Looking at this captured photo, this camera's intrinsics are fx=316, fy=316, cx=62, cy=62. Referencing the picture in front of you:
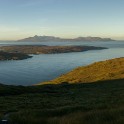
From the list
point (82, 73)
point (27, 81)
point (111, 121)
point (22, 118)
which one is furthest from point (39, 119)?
point (27, 81)

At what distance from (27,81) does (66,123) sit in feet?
417

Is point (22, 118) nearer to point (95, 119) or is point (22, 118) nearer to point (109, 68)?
point (95, 119)

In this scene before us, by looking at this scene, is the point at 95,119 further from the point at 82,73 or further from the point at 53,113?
the point at 82,73

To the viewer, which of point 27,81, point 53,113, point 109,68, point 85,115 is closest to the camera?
point 85,115

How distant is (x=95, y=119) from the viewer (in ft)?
36.1

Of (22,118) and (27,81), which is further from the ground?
(22,118)

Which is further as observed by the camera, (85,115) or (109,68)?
(109,68)

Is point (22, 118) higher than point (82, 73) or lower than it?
higher

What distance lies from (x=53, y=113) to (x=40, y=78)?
131207 mm

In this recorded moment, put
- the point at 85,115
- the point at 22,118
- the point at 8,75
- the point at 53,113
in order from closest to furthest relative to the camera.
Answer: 1. the point at 22,118
2. the point at 85,115
3. the point at 53,113
4. the point at 8,75

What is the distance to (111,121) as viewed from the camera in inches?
420

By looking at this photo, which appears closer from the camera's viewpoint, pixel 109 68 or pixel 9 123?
pixel 9 123

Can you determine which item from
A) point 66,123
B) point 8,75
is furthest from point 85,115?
point 8,75

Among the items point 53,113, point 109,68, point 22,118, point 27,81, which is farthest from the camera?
point 27,81
